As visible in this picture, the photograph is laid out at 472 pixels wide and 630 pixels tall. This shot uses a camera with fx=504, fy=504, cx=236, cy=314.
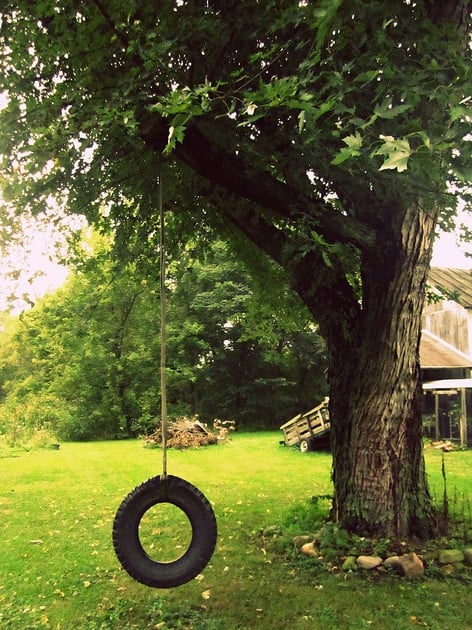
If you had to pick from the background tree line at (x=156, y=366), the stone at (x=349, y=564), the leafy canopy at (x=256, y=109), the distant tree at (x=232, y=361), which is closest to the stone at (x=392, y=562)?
the stone at (x=349, y=564)

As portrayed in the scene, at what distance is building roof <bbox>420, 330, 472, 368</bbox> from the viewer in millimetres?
16594

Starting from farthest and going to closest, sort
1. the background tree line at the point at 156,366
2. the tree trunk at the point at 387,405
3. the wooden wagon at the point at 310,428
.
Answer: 1. the background tree line at the point at 156,366
2. the wooden wagon at the point at 310,428
3. the tree trunk at the point at 387,405

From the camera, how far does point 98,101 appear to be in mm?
3977

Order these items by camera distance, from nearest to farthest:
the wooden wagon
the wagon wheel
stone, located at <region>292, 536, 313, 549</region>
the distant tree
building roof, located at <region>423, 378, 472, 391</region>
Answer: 1. stone, located at <region>292, 536, 313, 549</region>
2. the wooden wagon
3. the wagon wheel
4. building roof, located at <region>423, 378, 472, 391</region>
5. the distant tree

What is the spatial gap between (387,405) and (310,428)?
9.11 m

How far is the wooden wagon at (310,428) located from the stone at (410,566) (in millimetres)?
8841

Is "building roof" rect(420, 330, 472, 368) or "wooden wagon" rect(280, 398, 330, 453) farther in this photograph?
"building roof" rect(420, 330, 472, 368)

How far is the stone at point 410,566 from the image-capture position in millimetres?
4586

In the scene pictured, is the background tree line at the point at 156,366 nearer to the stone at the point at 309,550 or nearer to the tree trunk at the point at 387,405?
the tree trunk at the point at 387,405

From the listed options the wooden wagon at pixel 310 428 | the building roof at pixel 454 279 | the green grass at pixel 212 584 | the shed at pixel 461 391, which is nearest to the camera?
the green grass at pixel 212 584

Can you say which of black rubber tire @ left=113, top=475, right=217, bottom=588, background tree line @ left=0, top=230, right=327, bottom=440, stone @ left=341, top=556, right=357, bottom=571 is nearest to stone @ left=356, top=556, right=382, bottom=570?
stone @ left=341, top=556, right=357, bottom=571

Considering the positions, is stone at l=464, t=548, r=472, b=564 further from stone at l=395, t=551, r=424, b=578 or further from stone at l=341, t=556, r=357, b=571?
stone at l=341, t=556, r=357, b=571

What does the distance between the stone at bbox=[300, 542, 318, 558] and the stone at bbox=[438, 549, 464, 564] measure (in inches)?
47.1

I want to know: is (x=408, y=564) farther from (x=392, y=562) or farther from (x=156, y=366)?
(x=156, y=366)
